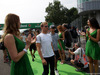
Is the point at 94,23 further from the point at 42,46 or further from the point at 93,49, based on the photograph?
the point at 42,46

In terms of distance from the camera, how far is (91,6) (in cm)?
2400

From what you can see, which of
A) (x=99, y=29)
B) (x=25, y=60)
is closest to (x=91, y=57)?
(x=99, y=29)

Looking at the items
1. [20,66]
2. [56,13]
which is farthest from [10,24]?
[56,13]

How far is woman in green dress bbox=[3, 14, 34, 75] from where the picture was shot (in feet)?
5.12

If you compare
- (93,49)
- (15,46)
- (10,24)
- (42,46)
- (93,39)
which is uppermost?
(10,24)

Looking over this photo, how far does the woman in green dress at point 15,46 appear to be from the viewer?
1560 millimetres

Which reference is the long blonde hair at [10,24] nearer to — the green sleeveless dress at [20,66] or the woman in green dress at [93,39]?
the green sleeveless dress at [20,66]

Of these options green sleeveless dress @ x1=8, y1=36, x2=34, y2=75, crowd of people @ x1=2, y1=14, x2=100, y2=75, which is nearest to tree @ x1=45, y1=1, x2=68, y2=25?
crowd of people @ x1=2, y1=14, x2=100, y2=75

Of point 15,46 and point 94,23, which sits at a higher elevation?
point 94,23

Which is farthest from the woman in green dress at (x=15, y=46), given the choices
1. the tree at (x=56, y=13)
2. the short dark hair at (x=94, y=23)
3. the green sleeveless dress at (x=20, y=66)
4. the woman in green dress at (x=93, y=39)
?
the tree at (x=56, y=13)

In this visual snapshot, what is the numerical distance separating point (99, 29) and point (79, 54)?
4.54ft

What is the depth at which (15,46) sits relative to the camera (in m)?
1.59

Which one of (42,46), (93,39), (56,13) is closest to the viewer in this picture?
(42,46)

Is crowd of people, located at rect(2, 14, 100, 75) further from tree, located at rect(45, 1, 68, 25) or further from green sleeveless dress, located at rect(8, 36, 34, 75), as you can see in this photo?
tree, located at rect(45, 1, 68, 25)
